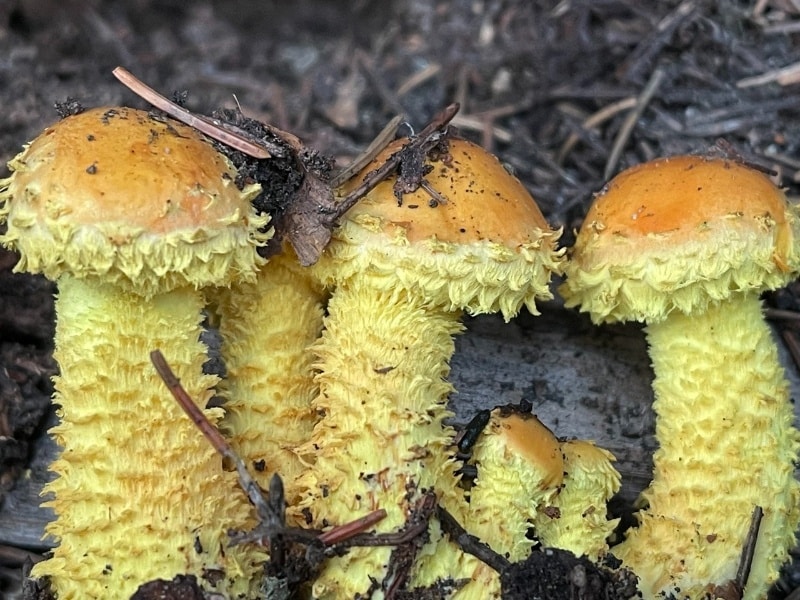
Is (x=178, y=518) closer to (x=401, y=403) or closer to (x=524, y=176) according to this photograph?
(x=401, y=403)

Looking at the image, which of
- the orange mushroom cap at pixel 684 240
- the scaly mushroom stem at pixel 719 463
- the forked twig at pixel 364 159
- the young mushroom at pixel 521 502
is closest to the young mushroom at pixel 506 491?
the young mushroom at pixel 521 502

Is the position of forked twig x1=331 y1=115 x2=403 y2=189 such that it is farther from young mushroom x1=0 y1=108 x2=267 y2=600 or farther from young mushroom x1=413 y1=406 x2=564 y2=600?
young mushroom x1=413 y1=406 x2=564 y2=600

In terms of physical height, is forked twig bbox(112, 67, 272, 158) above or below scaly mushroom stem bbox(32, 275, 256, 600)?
above

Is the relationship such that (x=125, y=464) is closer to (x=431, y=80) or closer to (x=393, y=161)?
(x=393, y=161)

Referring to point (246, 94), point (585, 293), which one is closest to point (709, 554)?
point (585, 293)

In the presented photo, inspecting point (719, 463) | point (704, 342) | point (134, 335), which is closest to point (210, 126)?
point (134, 335)

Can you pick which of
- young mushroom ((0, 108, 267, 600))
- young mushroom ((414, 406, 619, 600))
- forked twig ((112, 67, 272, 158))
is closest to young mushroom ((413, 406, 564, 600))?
young mushroom ((414, 406, 619, 600))
